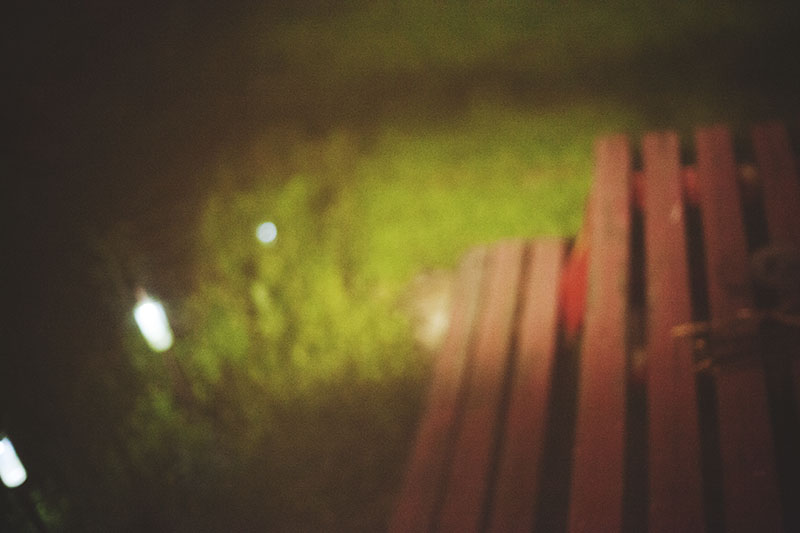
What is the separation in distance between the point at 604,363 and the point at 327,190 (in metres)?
2.71

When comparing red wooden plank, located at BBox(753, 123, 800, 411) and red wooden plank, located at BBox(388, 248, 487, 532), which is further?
red wooden plank, located at BBox(753, 123, 800, 411)

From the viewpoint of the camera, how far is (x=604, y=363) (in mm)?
2295

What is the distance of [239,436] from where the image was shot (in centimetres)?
329

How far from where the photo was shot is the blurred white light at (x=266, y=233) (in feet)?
13.5

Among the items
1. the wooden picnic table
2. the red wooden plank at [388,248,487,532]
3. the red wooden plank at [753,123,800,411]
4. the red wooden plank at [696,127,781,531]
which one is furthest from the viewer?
the red wooden plank at [753,123,800,411]

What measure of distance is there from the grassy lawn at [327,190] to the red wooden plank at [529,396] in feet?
2.59

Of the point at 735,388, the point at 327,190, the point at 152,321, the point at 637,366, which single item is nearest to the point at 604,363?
the point at 637,366

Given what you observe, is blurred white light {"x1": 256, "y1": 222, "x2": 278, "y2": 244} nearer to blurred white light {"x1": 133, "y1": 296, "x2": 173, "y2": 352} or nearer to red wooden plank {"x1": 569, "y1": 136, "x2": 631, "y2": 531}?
blurred white light {"x1": 133, "y1": 296, "x2": 173, "y2": 352}

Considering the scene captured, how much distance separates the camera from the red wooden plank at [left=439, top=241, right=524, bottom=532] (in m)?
2.13

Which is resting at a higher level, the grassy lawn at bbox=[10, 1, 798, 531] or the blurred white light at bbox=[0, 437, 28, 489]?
the grassy lawn at bbox=[10, 1, 798, 531]

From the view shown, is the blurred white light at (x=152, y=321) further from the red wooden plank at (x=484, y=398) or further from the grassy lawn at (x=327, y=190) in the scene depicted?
the red wooden plank at (x=484, y=398)

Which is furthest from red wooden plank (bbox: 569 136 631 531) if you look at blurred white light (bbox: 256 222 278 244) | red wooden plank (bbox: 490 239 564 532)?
blurred white light (bbox: 256 222 278 244)

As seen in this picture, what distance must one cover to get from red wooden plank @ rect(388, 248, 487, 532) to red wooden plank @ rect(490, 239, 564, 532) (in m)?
0.25

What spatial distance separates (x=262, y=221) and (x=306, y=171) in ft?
2.01
